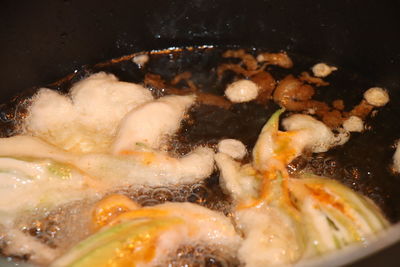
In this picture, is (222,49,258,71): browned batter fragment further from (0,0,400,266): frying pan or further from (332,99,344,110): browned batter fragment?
(332,99,344,110): browned batter fragment

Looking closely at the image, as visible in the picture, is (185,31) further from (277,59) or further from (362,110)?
(362,110)

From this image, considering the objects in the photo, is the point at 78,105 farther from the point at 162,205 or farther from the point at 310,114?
the point at 310,114

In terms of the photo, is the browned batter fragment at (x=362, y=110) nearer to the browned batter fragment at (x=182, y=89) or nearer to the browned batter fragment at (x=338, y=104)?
the browned batter fragment at (x=338, y=104)

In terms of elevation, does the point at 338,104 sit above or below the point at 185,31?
below

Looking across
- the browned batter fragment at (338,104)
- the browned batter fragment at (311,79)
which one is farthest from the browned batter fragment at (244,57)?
the browned batter fragment at (338,104)

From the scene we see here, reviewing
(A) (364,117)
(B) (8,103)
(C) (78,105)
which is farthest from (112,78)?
(A) (364,117)

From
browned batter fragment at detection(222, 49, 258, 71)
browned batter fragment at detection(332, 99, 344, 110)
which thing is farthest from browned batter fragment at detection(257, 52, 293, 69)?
browned batter fragment at detection(332, 99, 344, 110)

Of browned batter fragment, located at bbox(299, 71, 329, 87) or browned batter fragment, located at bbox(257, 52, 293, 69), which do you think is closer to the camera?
browned batter fragment, located at bbox(299, 71, 329, 87)

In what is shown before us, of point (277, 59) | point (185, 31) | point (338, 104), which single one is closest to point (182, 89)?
point (185, 31)

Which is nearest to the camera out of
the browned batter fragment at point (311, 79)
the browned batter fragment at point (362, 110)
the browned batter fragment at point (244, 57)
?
the browned batter fragment at point (362, 110)
